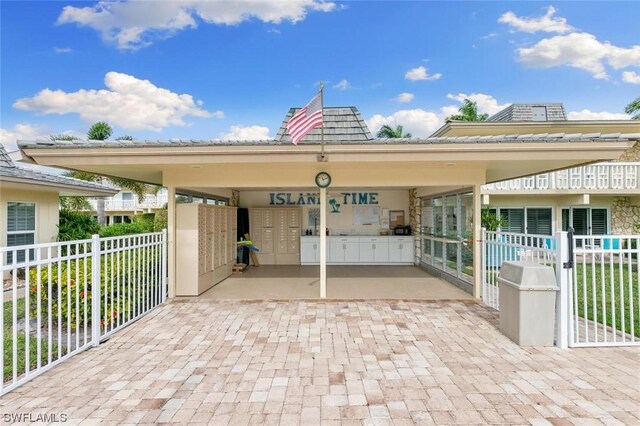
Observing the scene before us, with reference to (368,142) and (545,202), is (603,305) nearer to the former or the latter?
(368,142)

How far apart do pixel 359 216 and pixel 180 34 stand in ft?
35.6

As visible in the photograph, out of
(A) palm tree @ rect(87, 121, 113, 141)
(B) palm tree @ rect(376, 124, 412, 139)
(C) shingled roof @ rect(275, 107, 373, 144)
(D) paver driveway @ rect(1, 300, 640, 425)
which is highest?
(B) palm tree @ rect(376, 124, 412, 139)

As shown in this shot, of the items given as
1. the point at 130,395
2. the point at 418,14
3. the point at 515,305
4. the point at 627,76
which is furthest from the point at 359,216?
the point at 627,76

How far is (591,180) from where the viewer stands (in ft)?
43.2

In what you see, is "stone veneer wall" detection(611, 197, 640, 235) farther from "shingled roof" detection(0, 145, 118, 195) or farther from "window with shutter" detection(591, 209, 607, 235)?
"shingled roof" detection(0, 145, 118, 195)

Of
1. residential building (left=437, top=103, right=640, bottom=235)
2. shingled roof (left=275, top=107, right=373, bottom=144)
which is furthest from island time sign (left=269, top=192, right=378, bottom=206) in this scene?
residential building (left=437, top=103, right=640, bottom=235)

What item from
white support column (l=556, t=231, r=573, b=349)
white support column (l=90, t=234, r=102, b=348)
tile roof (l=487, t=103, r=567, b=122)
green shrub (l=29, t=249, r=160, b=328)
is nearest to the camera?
white support column (l=556, t=231, r=573, b=349)

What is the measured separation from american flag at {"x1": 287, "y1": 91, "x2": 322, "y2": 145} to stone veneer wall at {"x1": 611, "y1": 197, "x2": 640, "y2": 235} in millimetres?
15941

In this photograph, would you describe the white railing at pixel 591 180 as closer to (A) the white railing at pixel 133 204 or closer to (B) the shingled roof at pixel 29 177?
(B) the shingled roof at pixel 29 177

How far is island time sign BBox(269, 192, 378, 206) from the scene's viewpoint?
11.7 meters

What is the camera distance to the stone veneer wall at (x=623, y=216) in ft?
46.4

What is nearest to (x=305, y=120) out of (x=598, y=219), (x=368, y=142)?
(x=368, y=142)

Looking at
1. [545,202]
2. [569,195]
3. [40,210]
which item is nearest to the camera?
[40,210]

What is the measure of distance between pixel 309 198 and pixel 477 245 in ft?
20.7
